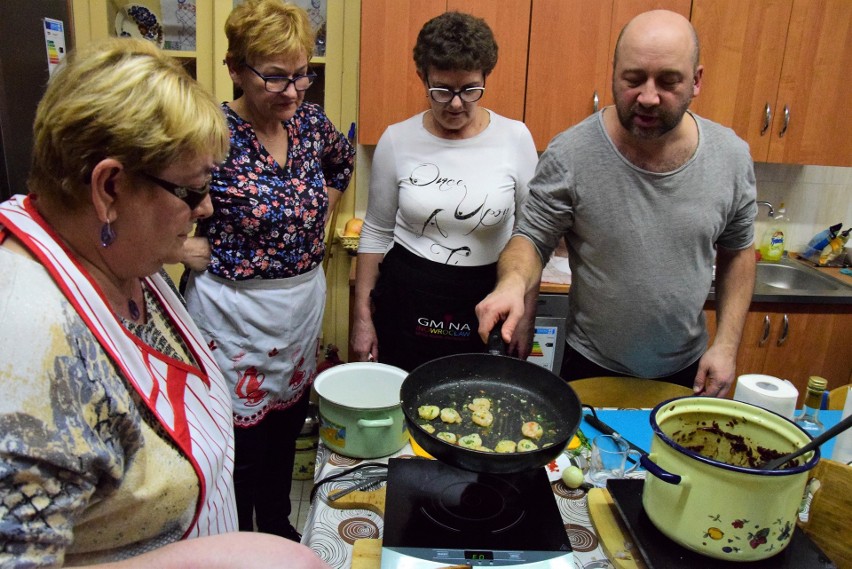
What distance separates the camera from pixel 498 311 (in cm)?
137

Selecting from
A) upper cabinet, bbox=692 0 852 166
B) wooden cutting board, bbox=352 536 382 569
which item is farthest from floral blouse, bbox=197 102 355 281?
upper cabinet, bbox=692 0 852 166

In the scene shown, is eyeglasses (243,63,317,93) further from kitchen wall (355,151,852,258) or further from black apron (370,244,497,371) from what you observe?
kitchen wall (355,151,852,258)

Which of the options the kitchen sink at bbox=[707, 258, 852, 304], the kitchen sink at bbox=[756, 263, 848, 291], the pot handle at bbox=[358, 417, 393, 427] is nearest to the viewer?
the pot handle at bbox=[358, 417, 393, 427]

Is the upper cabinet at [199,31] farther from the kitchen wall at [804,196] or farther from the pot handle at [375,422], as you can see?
the pot handle at [375,422]

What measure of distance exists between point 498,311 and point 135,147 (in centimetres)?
81

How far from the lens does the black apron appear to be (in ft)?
6.49

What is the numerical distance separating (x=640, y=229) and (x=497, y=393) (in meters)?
0.65

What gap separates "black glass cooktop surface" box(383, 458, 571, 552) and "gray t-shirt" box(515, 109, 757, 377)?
29.0 inches

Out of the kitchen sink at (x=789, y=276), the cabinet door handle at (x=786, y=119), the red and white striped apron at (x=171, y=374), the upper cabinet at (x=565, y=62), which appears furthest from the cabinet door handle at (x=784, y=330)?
the red and white striped apron at (x=171, y=374)

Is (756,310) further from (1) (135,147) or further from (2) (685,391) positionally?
(1) (135,147)

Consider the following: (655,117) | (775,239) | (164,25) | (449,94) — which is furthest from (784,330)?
(164,25)

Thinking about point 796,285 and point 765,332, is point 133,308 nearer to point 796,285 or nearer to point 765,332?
point 765,332

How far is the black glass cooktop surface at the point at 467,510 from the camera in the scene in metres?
0.98

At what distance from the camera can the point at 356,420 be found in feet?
4.13
